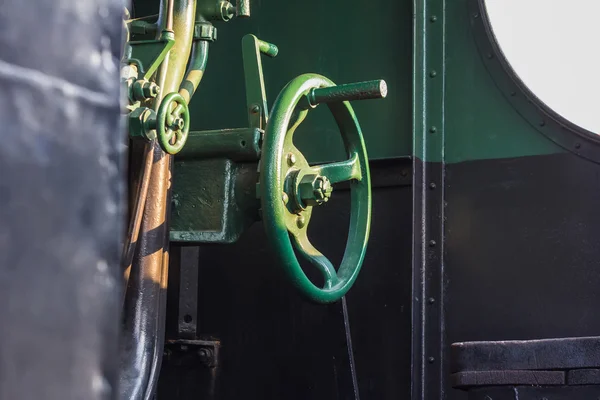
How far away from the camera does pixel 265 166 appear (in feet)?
5.41

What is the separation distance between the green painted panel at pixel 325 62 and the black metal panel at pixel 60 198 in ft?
6.01

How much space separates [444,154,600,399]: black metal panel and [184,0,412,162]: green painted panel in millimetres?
241

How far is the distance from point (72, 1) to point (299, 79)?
1341 mm

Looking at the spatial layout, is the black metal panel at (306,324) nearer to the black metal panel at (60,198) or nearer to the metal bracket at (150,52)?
the metal bracket at (150,52)

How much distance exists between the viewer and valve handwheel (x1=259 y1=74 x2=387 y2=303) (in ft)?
5.41

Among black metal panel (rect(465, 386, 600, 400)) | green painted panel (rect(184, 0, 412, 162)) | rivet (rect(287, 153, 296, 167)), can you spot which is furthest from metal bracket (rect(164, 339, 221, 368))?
rivet (rect(287, 153, 296, 167))

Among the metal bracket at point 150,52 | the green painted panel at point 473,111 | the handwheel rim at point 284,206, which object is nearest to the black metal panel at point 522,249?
the green painted panel at point 473,111

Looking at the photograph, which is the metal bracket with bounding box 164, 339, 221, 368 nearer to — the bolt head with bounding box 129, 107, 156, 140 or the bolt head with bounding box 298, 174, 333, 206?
the bolt head with bounding box 298, 174, 333, 206

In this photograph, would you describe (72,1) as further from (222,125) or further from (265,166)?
(222,125)

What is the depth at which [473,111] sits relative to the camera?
2182mm

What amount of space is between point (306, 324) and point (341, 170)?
557 millimetres

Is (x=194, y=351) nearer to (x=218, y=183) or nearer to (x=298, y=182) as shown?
(x=218, y=183)

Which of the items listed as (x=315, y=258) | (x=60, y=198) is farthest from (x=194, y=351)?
(x=60, y=198)

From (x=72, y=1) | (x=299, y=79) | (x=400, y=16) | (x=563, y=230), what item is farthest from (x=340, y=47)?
(x=72, y=1)
